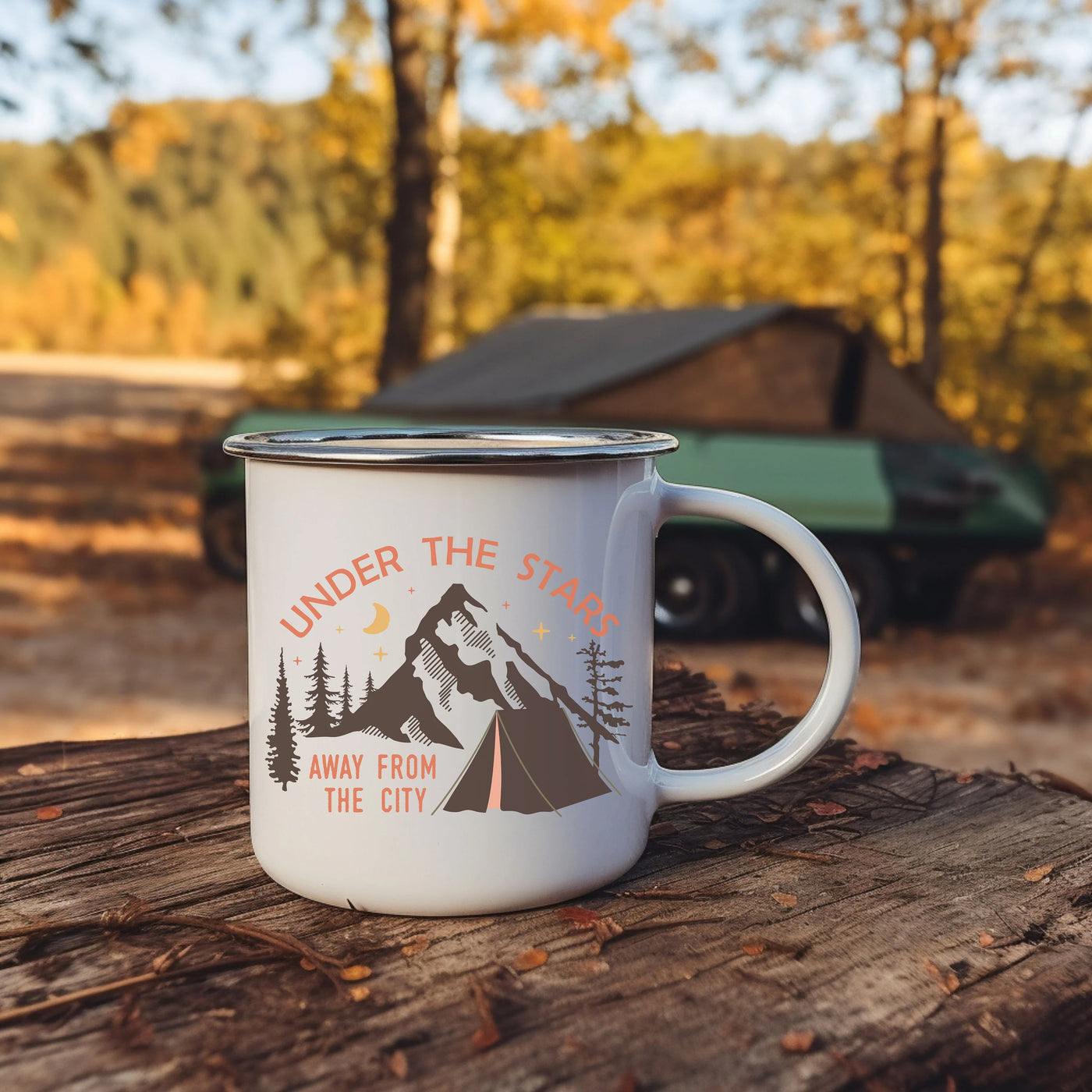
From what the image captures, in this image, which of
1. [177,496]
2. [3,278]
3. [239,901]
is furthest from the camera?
[3,278]

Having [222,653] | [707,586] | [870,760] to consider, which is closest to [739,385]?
[707,586]

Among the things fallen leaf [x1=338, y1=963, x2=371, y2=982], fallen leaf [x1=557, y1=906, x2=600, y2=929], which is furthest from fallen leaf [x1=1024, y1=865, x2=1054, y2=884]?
fallen leaf [x1=338, y1=963, x2=371, y2=982]

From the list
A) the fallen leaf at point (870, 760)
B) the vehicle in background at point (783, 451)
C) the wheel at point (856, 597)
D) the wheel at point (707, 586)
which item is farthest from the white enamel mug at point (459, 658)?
the wheel at point (856, 597)

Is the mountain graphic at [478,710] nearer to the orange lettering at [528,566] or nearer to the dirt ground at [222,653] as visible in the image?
the orange lettering at [528,566]

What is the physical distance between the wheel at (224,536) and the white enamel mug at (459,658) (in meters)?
7.38

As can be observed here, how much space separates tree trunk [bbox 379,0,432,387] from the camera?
10.8m

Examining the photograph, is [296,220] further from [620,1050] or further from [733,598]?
[620,1050]

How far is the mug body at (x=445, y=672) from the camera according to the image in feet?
3.44

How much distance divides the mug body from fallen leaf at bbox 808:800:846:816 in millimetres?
399

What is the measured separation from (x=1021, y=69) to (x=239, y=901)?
12935 millimetres

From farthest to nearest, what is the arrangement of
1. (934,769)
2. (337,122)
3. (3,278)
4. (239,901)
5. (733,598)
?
1. (3,278)
2. (337,122)
3. (733,598)
4. (934,769)
5. (239,901)

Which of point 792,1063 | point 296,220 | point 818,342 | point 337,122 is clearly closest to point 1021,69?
point 818,342

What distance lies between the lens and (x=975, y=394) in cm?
1390

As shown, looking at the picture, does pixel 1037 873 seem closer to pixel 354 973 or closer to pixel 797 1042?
pixel 797 1042
